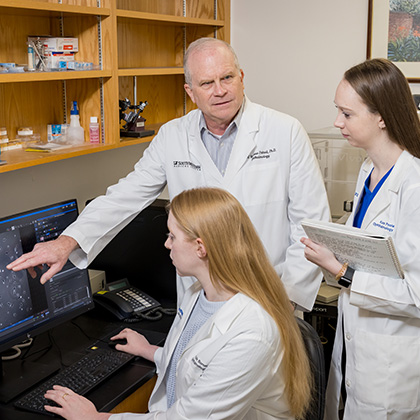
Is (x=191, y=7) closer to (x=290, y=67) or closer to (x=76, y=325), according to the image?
(x=290, y=67)

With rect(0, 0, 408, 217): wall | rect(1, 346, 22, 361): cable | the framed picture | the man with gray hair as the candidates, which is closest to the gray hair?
the man with gray hair

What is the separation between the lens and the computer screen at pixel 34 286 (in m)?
1.73

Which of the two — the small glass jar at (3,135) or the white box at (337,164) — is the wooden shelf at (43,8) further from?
the white box at (337,164)

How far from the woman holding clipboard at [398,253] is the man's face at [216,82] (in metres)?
0.37

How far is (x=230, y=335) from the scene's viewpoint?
1401 mm

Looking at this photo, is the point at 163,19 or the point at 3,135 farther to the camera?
the point at 163,19

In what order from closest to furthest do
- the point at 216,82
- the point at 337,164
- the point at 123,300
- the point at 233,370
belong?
the point at 233,370 → the point at 216,82 → the point at 123,300 → the point at 337,164

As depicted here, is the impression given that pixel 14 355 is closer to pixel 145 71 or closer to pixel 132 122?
pixel 132 122

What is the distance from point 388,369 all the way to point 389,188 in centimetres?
52

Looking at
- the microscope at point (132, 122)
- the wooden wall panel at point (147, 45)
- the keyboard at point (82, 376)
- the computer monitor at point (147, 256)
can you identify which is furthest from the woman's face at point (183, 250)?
the wooden wall panel at point (147, 45)

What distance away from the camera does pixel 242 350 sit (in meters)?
1.37

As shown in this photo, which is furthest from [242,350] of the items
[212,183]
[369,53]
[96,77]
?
[369,53]

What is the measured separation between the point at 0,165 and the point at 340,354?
1.21m

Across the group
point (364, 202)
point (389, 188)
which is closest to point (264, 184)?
point (364, 202)
